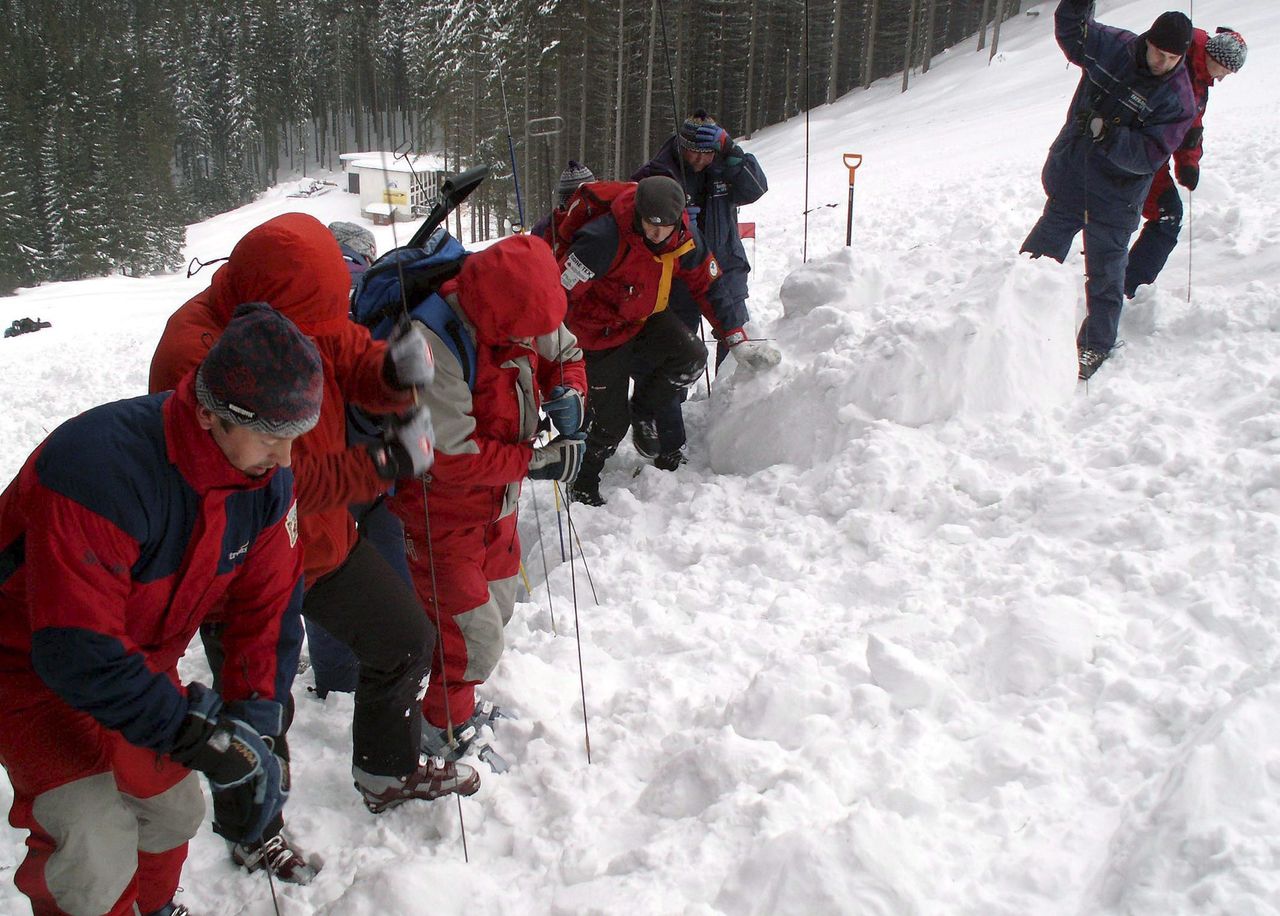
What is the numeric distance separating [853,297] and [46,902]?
5.45 m

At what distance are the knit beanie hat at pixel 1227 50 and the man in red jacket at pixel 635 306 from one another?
11.3 ft

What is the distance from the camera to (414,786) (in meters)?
3.07

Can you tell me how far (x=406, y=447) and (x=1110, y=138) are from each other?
4.62 meters

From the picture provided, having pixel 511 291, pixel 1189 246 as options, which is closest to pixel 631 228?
pixel 511 291

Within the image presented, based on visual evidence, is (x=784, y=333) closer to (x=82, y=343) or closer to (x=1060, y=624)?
(x=1060, y=624)

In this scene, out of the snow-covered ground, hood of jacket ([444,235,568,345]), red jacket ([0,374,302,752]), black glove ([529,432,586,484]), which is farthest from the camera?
black glove ([529,432,586,484])

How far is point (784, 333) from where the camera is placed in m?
6.09

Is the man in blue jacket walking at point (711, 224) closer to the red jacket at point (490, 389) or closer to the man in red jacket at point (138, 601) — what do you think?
the red jacket at point (490, 389)

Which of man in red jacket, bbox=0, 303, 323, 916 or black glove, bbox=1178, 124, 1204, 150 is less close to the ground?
black glove, bbox=1178, 124, 1204, 150

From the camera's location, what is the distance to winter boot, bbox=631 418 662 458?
5691mm

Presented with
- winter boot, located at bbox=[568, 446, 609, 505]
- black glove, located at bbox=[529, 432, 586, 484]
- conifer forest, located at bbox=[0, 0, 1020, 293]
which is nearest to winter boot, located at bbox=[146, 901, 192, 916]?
black glove, located at bbox=[529, 432, 586, 484]

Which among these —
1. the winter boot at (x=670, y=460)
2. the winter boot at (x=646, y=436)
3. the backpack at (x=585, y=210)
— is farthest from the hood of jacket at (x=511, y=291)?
the winter boot at (x=670, y=460)

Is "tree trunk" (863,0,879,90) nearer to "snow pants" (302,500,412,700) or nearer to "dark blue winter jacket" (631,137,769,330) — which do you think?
"dark blue winter jacket" (631,137,769,330)

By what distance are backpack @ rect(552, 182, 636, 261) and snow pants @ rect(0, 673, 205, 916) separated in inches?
136
